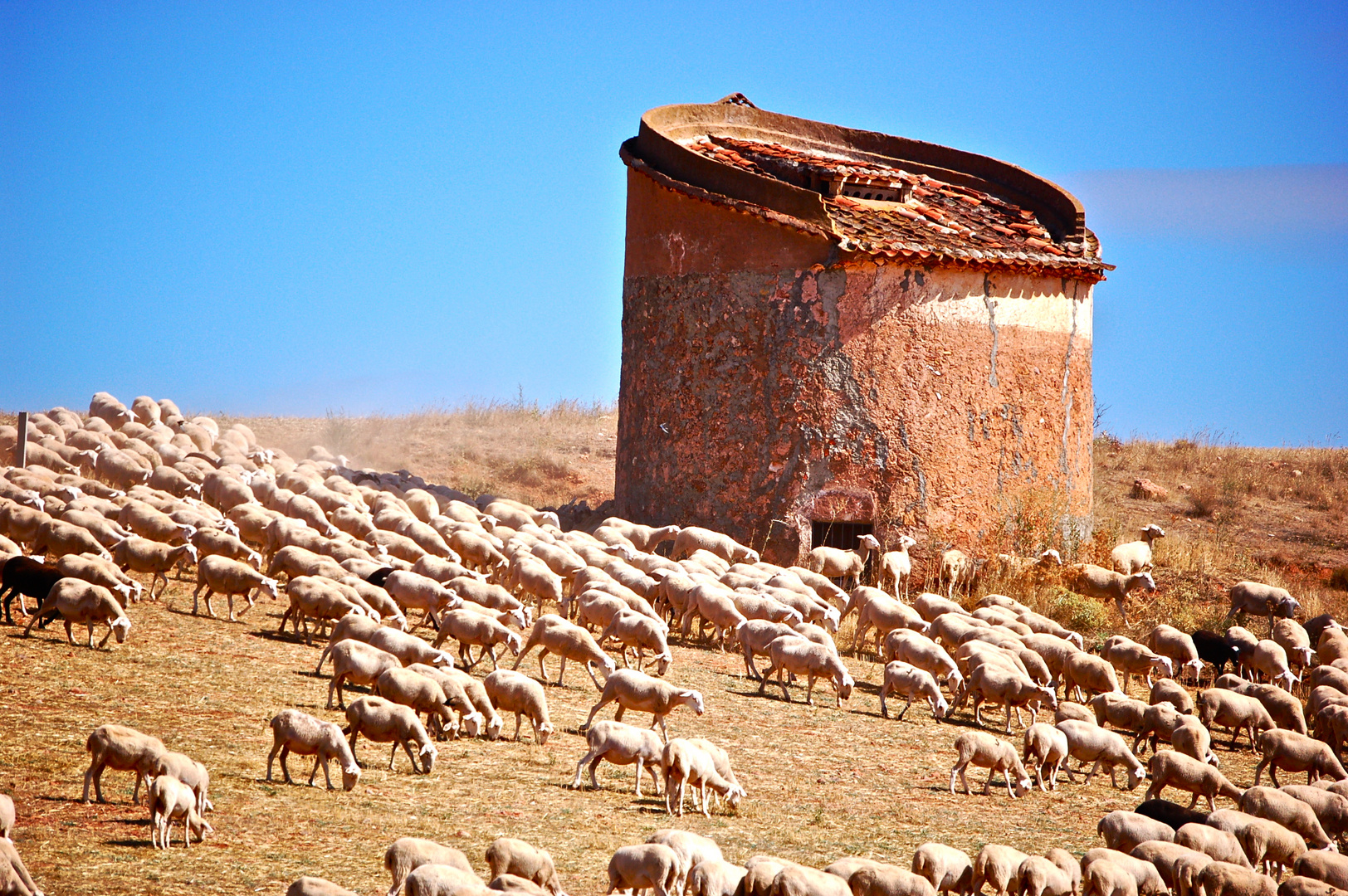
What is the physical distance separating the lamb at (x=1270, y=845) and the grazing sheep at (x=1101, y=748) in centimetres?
194

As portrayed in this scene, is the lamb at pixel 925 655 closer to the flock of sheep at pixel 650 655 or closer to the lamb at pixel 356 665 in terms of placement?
the flock of sheep at pixel 650 655

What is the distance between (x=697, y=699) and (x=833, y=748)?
149 centimetres

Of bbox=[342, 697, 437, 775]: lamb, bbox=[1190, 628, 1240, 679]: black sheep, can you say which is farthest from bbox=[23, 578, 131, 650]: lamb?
bbox=[1190, 628, 1240, 679]: black sheep

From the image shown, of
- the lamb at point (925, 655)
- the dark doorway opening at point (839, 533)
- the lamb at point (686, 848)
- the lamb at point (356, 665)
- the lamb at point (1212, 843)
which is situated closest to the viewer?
the lamb at point (686, 848)

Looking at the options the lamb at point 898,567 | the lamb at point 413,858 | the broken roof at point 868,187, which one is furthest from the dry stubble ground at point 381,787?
the broken roof at point 868,187

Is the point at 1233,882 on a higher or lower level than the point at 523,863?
lower

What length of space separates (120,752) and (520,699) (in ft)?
10.5

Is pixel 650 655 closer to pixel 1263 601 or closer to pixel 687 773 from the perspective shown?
pixel 687 773

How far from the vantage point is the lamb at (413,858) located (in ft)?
20.6

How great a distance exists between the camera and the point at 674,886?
675 centimetres

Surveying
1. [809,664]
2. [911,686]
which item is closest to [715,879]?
[809,664]

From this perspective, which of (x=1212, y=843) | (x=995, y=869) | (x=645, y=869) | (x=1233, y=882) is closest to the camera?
(x=645, y=869)

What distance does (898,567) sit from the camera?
1681cm

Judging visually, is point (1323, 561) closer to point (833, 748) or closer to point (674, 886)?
point (833, 748)
